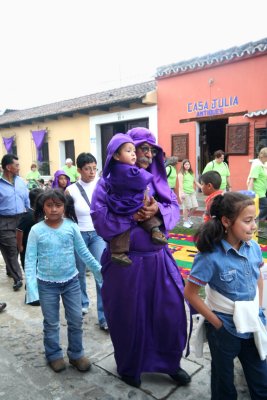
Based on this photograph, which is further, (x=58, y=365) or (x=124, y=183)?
(x=58, y=365)

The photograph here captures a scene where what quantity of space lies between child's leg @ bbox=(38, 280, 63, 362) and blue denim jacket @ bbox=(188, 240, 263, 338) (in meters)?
1.25

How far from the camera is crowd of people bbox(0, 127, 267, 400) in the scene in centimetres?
179

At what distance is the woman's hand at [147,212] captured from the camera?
215 centimetres

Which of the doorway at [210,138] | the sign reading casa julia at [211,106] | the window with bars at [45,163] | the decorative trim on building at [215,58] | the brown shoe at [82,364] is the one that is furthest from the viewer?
the window with bars at [45,163]

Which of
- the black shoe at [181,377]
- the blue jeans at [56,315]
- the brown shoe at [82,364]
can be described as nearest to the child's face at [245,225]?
the black shoe at [181,377]

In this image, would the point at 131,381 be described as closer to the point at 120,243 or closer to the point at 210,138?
the point at 120,243

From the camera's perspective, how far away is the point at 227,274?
69.9 inches

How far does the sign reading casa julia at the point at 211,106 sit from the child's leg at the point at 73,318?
7824 mm

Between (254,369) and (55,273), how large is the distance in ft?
4.94

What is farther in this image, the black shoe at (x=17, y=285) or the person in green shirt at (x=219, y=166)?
the person in green shirt at (x=219, y=166)

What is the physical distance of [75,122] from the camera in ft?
45.9

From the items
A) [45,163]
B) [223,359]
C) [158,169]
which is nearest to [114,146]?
[158,169]

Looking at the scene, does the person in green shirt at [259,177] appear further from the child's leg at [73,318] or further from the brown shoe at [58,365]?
the brown shoe at [58,365]

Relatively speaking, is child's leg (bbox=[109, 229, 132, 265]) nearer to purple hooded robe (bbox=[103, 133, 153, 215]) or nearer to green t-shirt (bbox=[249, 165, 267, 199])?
purple hooded robe (bbox=[103, 133, 153, 215])
